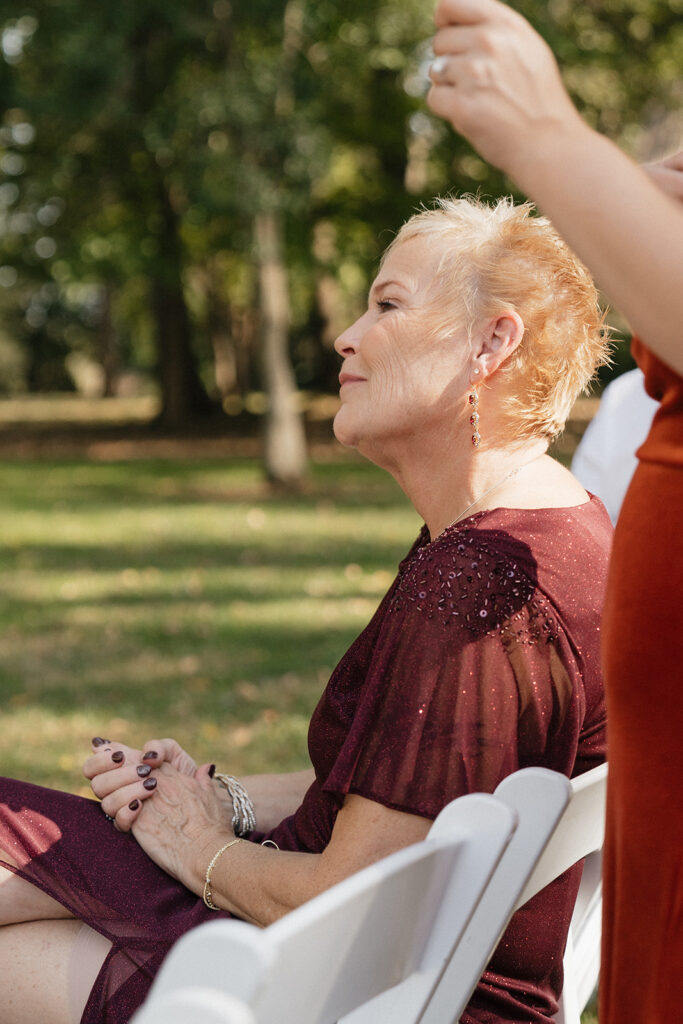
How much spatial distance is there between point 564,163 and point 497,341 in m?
1.10

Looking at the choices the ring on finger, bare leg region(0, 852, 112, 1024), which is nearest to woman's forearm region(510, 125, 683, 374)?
the ring on finger

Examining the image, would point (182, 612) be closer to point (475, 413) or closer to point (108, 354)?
point (475, 413)

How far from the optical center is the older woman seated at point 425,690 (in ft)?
5.76

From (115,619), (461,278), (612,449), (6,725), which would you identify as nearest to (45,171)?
(115,619)

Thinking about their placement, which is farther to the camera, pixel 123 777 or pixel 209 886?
pixel 123 777

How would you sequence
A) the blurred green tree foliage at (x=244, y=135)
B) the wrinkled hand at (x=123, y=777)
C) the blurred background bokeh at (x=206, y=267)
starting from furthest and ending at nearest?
the blurred green tree foliage at (x=244, y=135)
the blurred background bokeh at (x=206, y=267)
the wrinkled hand at (x=123, y=777)

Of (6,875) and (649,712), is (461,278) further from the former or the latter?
(6,875)

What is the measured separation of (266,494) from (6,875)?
14.3 meters

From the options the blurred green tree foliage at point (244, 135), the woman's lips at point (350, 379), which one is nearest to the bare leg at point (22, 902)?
the woman's lips at point (350, 379)

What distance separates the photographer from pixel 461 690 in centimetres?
172

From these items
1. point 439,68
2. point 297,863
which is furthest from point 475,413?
point 439,68

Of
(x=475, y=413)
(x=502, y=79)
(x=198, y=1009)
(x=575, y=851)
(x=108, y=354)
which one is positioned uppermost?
(x=502, y=79)

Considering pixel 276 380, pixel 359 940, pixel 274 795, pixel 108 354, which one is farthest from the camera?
pixel 108 354

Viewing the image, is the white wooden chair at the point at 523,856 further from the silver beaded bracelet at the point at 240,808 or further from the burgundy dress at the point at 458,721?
the silver beaded bracelet at the point at 240,808
